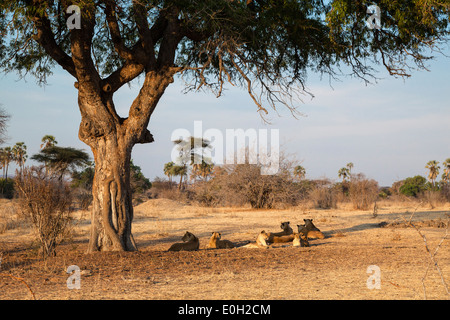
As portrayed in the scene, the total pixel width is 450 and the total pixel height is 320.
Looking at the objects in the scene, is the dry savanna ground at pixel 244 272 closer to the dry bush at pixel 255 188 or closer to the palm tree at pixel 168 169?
the dry bush at pixel 255 188

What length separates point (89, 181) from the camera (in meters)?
40.4

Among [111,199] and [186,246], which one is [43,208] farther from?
[186,246]

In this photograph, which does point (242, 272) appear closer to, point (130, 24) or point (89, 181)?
point (130, 24)

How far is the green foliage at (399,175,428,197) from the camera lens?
51094 mm

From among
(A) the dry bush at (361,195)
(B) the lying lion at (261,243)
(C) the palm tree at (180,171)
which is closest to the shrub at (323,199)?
(A) the dry bush at (361,195)

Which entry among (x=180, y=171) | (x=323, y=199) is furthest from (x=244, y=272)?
(x=180, y=171)

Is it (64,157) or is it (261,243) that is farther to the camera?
(64,157)

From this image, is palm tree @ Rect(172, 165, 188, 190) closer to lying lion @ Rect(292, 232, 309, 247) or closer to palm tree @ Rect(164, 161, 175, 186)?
palm tree @ Rect(164, 161, 175, 186)

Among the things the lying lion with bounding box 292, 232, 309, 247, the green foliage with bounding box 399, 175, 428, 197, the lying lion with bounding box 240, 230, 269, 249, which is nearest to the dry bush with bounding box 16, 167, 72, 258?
the lying lion with bounding box 240, 230, 269, 249

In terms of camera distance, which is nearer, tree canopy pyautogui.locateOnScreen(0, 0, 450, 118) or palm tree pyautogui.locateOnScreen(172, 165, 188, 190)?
tree canopy pyautogui.locateOnScreen(0, 0, 450, 118)

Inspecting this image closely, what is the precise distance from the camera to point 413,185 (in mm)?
52688

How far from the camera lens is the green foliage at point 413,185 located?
5109 cm
